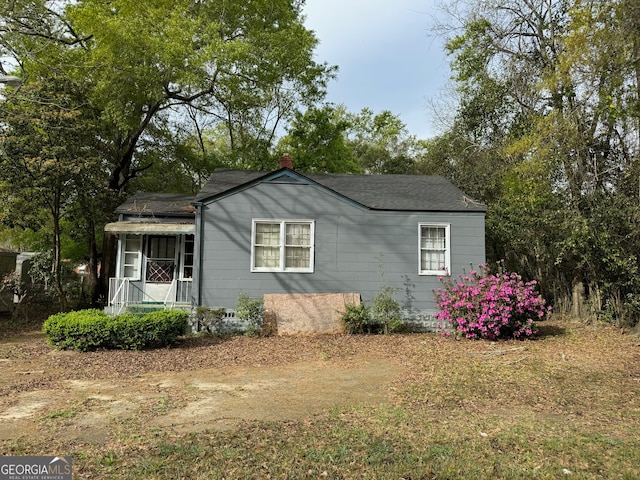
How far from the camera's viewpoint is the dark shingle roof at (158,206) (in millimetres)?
12898

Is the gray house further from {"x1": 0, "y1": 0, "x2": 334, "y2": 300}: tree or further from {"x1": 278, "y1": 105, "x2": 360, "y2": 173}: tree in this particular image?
{"x1": 278, "y1": 105, "x2": 360, "y2": 173}: tree

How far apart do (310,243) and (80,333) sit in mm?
5710

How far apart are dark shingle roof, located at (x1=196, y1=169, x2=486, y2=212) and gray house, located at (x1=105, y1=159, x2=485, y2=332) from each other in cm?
7

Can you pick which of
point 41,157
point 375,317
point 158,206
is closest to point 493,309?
point 375,317

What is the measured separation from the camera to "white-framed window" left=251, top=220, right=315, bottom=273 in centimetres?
1185

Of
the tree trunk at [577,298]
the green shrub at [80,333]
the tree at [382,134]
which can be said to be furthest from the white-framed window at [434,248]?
the tree at [382,134]

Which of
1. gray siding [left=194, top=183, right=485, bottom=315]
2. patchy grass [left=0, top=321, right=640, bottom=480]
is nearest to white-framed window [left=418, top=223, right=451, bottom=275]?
gray siding [left=194, top=183, right=485, bottom=315]

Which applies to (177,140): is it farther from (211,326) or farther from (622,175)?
(622,175)

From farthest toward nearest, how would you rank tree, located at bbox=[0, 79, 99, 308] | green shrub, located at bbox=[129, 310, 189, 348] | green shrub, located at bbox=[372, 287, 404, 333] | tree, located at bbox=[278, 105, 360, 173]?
tree, located at bbox=[278, 105, 360, 173] → tree, located at bbox=[0, 79, 99, 308] → green shrub, located at bbox=[372, 287, 404, 333] → green shrub, located at bbox=[129, 310, 189, 348]

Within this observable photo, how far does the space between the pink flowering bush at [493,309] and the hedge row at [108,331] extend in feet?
21.3

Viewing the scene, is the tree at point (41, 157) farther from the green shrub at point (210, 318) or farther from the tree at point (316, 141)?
the tree at point (316, 141)

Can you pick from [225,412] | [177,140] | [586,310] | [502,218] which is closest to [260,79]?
[177,140]

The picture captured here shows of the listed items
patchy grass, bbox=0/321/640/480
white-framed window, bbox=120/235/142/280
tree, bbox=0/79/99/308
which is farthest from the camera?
white-framed window, bbox=120/235/142/280

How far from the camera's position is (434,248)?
40.3 ft
